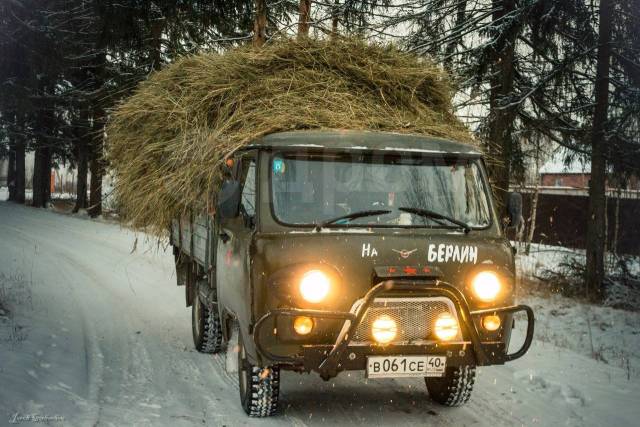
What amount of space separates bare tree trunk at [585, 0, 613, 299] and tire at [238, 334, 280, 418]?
8313 mm

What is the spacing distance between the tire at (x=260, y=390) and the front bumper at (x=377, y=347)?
535mm

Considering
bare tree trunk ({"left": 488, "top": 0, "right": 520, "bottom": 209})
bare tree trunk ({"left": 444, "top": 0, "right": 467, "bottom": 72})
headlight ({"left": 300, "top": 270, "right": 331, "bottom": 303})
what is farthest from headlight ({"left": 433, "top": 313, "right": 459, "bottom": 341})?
bare tree trunk ({"left": 444, "top": 0, "right": 467, "bottom": 72})

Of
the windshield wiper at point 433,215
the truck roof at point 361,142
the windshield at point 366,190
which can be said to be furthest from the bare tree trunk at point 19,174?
the windshield wiper at point 433,215

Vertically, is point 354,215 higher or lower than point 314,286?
higher

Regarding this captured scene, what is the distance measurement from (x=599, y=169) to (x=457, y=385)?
25.5 ft

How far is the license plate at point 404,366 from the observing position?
4.25m

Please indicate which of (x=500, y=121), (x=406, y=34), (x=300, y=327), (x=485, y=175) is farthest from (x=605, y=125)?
(x=300, y=327)

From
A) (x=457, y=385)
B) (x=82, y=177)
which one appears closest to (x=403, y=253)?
(x=457, y=385)

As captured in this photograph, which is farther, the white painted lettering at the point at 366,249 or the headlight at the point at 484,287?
the headlight at the point at 484,287

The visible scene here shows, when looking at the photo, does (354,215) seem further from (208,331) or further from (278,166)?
(208,331)

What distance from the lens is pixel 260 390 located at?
187 inches

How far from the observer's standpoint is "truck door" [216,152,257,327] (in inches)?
182

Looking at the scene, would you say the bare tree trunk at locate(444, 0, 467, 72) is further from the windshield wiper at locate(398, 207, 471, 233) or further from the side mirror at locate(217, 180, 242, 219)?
the side mirror at locate(217, 180, 242, 219)

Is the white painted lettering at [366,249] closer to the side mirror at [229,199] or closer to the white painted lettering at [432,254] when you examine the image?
the white painted lettering at [432,254]
